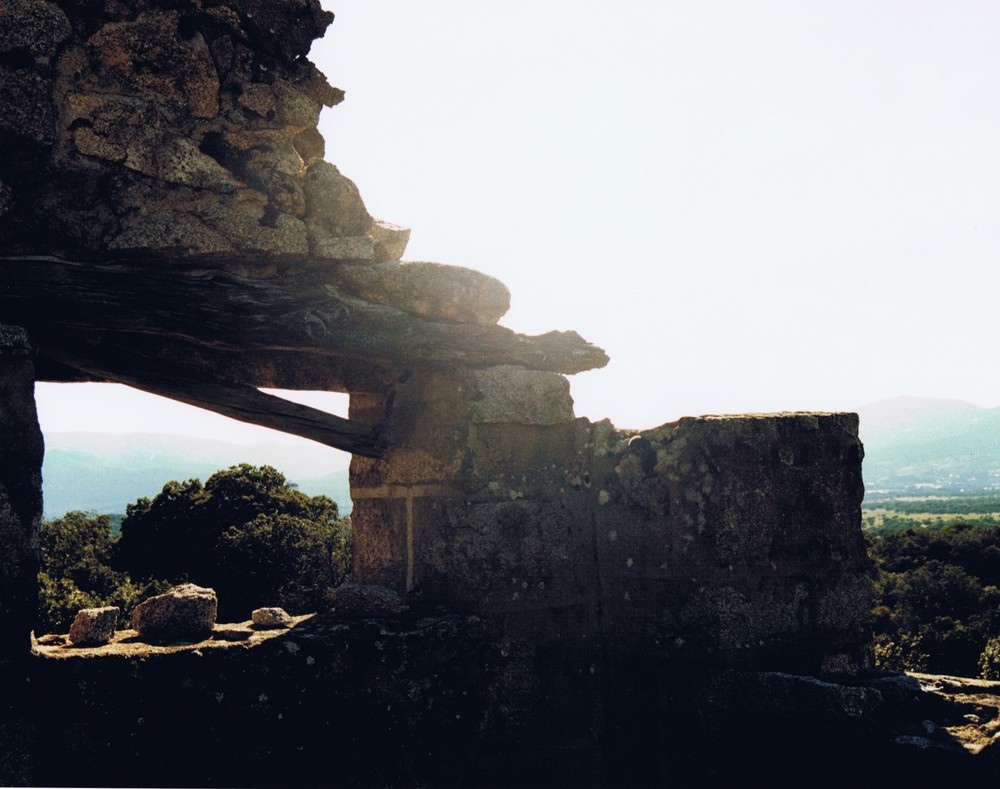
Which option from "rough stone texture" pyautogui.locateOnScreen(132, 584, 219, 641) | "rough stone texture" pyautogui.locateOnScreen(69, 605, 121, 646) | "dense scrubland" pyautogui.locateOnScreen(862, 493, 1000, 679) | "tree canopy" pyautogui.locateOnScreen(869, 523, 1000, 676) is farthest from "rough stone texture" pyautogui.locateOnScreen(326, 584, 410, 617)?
"tree canopy" pyautogui.locateOnScreen(869, 523, 1000, 676)

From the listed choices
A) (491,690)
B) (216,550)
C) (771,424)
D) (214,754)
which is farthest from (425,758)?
(216,550)

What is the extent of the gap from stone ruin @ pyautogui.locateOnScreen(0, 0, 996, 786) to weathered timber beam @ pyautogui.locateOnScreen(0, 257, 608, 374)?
2 centimetres

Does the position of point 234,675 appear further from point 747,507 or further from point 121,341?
point 747,507

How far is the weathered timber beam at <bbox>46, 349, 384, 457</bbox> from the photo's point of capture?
466 cm

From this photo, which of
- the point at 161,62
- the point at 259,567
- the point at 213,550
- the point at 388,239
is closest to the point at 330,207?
the point at 388,239

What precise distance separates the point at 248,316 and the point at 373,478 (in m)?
1.41

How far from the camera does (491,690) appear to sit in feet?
15.5

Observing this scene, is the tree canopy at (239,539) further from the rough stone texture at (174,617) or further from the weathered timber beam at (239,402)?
the rough stone texture at (174,617)

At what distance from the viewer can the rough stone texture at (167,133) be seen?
418cm

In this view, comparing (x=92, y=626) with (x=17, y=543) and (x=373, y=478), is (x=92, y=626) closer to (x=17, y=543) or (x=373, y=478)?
(x=17, y=543)

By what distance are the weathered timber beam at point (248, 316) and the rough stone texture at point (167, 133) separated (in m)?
0.17

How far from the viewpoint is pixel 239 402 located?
4.99 metres

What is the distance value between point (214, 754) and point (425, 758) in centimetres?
106

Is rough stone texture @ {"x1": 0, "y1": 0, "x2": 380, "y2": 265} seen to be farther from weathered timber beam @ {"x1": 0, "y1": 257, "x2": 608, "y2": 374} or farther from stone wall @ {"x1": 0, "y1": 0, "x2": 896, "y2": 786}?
weathered timber beam @ {"x1": 0, "y1": 257, "x2": 608, "y2": 374}
